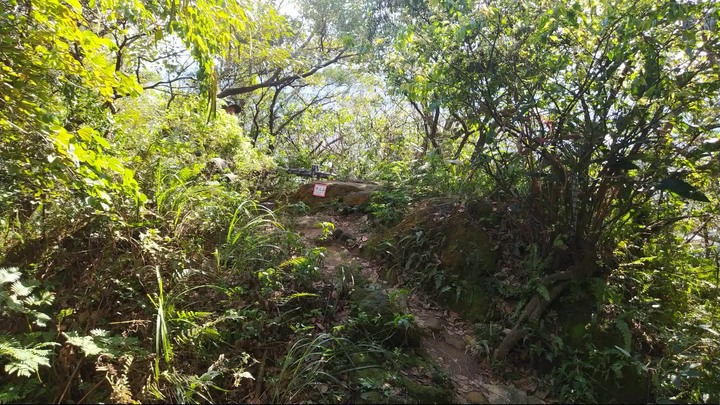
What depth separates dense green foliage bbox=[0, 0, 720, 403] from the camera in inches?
113

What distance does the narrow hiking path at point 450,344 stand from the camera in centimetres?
324

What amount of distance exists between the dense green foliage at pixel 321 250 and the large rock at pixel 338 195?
230 cm

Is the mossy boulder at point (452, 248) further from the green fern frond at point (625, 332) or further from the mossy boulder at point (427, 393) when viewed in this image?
the mossy boulder at point (427, 393)

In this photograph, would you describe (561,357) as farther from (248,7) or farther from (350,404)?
(248,7)

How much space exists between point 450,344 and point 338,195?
434 centimetres

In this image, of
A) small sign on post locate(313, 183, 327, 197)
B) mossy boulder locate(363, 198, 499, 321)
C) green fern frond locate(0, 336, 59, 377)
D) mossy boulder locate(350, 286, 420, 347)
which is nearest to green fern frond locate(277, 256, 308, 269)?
mossy boulder locate(350, 286, 420, 347)

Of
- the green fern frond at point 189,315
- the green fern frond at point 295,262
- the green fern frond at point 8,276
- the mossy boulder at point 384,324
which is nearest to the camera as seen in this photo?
the green fern frond at point 8,276

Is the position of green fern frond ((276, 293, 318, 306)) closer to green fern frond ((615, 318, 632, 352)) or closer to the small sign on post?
green fern frond ((615, 318, 632, 352))

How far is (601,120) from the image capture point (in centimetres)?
374

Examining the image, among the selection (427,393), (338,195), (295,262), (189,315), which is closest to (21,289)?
(189,315)

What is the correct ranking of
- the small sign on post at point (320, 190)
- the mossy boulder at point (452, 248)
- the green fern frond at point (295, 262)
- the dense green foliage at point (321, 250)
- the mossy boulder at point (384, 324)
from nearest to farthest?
1. the dense green foliage at point (321, 250)
2. the mossy boulder at point (384, 324)
3. the green fern frond at point (295, 262)
4. the mossy boulder at point (452, 248)
5. the small sign on post at point (320, 190)

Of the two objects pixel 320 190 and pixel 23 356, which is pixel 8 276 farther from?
pixel 320 190

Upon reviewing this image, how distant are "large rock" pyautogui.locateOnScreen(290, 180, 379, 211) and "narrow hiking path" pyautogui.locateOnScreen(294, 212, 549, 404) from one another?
149cm

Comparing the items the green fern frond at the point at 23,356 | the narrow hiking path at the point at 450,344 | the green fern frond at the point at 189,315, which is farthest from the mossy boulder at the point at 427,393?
the green fern frond at the point at 23,356
